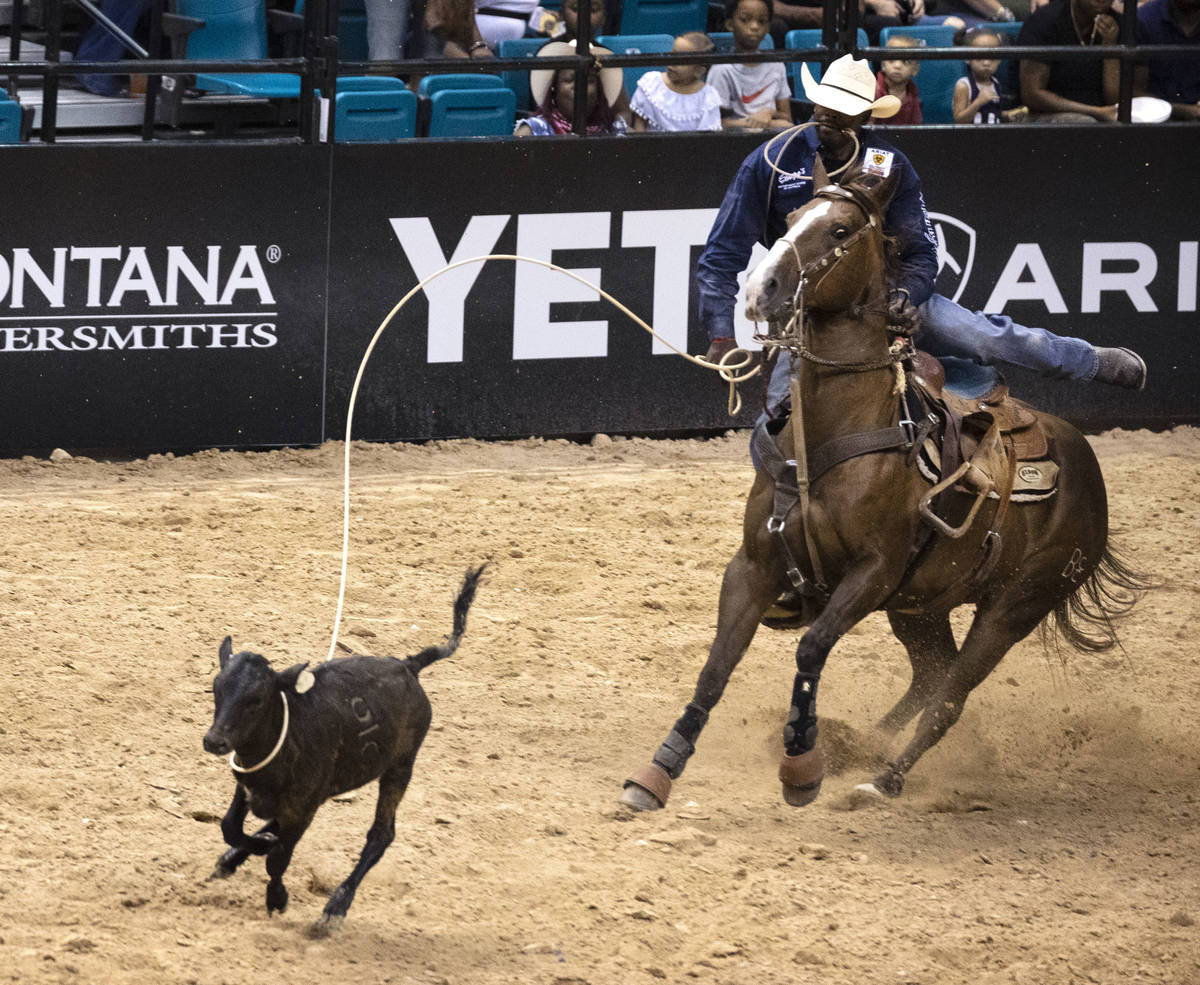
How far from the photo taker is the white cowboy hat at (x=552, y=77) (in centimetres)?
1034

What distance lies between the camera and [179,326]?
33.0 ft

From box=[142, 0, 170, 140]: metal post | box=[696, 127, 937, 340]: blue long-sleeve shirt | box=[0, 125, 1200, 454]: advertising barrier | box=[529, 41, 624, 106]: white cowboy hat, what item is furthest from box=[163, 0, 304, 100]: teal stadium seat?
box=[696, 127, 937, 340]: blue long-sleeve shirt

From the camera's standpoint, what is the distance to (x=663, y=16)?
1133cm

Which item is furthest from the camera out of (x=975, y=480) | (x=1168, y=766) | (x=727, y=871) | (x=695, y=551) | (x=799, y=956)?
(x=695, y=551)

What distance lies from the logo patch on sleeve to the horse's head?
0.19 meters

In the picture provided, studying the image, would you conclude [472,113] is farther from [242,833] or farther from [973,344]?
[242,833]

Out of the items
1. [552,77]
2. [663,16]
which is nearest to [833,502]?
[552,77]

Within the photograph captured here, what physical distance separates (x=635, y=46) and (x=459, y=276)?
202 cm

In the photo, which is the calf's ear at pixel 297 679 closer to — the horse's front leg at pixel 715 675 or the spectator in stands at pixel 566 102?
the horse's front leg at pixel 715 675

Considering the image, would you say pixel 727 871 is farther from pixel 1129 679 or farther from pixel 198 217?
pixel 198 217

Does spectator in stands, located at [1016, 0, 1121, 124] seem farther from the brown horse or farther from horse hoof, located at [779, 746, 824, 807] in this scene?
horse hoof, located at [779, 746, 824, 807]

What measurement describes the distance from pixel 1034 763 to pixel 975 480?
1449 mm

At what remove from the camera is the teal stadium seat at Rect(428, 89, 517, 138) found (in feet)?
34.4

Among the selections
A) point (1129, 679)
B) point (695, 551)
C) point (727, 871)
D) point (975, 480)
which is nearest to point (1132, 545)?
point (1129, 679)
